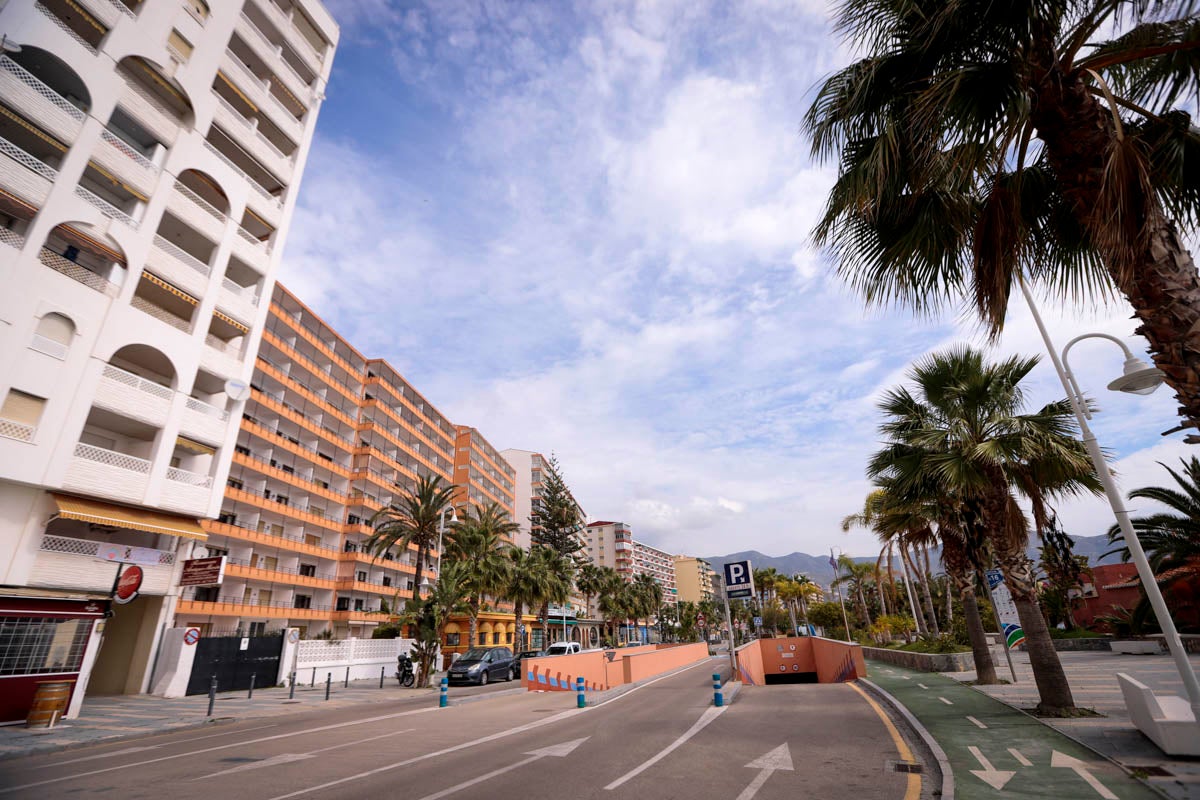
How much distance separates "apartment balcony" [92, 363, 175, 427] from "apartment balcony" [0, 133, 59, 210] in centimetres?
596

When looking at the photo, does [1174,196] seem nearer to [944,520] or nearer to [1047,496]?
[1047,496]

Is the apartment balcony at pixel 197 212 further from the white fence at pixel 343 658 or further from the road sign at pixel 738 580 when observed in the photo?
the road sign at pixel 738 580

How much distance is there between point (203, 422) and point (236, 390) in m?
2.18

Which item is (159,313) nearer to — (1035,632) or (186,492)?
(186,492)

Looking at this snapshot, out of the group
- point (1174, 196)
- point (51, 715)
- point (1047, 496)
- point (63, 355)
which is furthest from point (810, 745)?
point (63, 355)

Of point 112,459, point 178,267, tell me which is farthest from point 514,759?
point 178,267

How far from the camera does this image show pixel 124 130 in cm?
2405

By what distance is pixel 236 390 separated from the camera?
1023 inches

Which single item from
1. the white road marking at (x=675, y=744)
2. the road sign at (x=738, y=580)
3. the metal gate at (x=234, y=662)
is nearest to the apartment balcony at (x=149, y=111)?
the metal gate at (x=234, y=662)

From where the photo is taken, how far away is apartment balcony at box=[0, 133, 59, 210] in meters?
18.3

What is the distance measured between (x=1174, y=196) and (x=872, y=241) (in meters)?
2.90

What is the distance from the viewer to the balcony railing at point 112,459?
1981 cm

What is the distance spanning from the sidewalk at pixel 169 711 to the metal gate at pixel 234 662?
51 cm

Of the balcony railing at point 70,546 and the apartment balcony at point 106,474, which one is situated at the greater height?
the apartment balcony at point 106,474
